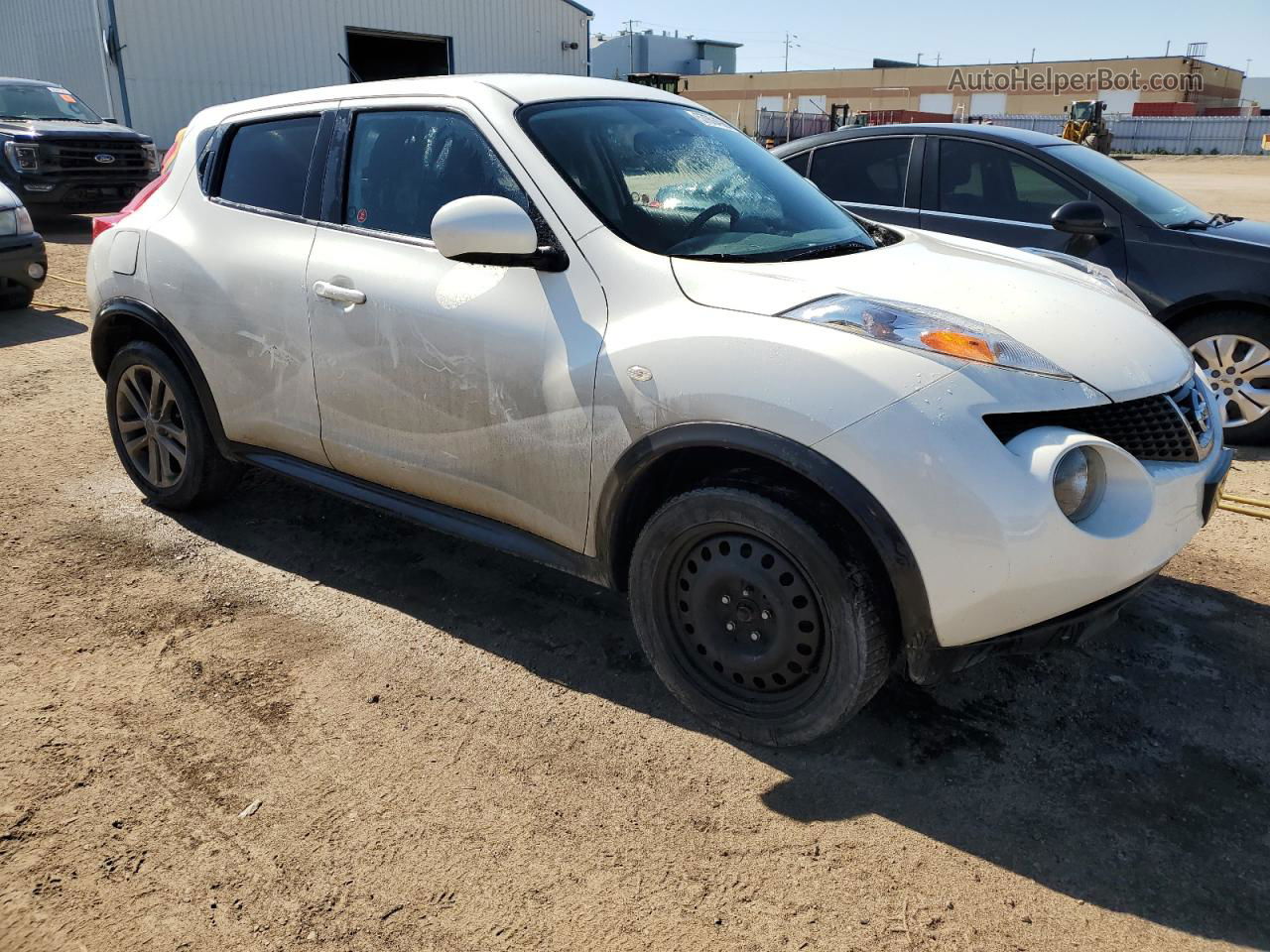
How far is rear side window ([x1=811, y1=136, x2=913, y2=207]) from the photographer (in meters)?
6.28

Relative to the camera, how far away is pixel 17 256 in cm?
868

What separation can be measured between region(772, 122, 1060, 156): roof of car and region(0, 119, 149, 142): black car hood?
36.1 feet

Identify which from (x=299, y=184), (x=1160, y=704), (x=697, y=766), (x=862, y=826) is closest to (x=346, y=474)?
(x=299, y=184)

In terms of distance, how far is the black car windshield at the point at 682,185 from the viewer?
10.1 ft

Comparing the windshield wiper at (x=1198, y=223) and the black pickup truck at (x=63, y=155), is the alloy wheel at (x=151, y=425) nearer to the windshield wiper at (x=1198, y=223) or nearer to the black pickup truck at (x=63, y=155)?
the windshield wiper at (x=1198, y=223)

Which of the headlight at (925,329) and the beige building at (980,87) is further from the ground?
the beige building at (980,87)

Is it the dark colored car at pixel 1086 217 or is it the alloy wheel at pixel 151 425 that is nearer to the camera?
the alloy wheel at pixel 151 425

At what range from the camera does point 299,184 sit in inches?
146

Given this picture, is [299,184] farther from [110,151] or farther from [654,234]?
[110,151]

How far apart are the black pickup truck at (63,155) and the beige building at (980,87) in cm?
5431

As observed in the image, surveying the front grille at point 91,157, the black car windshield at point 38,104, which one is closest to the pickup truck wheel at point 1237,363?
the front grille at point 91,157

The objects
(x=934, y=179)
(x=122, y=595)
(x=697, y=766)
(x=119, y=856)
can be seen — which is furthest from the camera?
(x=934, y=179)

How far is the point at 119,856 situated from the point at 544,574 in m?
1.88

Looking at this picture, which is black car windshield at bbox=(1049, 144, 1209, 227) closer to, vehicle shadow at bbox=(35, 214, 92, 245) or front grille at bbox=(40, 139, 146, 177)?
vehicle shadow at bbox=(35, 214, 92, 245)
